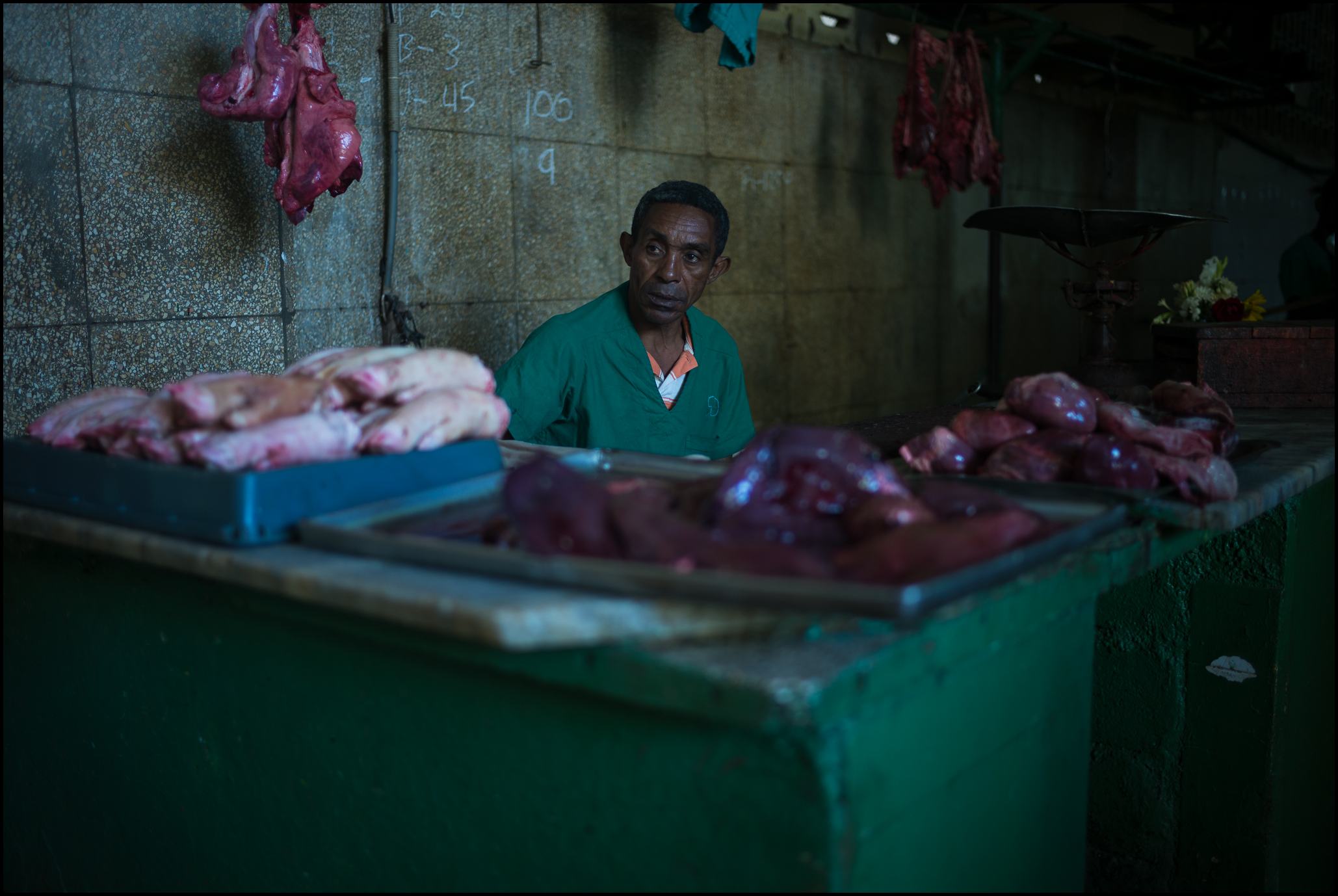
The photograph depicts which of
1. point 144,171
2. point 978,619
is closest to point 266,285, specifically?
point 144,171

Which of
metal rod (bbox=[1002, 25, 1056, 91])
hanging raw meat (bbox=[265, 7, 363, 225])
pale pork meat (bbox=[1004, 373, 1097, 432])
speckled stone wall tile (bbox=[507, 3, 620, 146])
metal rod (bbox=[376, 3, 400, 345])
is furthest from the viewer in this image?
metal rod (bbox=[1002, 25, 1056, 91])

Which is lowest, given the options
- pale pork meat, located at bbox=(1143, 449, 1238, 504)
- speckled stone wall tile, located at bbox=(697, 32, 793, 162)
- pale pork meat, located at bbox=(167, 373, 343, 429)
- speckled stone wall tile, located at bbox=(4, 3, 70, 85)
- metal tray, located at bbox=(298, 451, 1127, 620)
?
metal tray, located at bbox=(298, 451, 1127, 620)

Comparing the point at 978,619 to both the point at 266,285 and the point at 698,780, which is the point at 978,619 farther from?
the point at 266,285

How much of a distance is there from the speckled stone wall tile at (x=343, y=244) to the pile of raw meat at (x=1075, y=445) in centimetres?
265

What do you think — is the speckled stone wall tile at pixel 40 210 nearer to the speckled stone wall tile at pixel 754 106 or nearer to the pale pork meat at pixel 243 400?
the pale pork meat at pixel 243 400

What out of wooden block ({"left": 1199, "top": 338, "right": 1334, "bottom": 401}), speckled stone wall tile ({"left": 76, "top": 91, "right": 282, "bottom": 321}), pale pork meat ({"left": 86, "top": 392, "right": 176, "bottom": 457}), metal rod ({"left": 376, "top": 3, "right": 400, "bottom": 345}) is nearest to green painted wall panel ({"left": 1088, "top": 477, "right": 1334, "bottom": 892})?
wooden block ({"left": 1199, "top": 338, "right": 1334, "bottom": 401})

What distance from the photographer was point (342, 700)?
5.79 ft

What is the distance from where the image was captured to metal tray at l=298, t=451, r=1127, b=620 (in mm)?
1309

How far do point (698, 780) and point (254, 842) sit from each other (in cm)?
100

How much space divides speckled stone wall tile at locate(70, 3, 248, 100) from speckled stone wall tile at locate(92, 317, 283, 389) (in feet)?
2.58

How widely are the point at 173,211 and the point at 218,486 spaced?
2.34 meters

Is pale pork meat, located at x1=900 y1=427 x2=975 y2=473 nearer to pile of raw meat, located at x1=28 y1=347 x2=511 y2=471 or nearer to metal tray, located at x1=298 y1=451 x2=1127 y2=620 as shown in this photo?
metal tray, located at x1=298 y1=451 x2=1127 y2=620

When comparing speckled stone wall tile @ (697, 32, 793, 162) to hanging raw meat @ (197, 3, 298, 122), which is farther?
speckled stone wall tile @ (697, 32, 793, 162)

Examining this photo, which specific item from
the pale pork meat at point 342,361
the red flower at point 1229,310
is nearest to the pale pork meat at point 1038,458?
the pale pork meat at point 342,361
